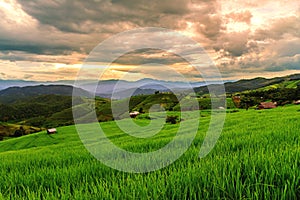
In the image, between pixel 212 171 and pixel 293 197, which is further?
pixel 212 171

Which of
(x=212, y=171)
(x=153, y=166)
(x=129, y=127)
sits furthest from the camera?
(x=129, y=127)

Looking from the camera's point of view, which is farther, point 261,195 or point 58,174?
point 58,174

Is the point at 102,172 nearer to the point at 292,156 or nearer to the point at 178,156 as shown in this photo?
the point at 178,156

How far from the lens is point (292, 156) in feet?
13.8

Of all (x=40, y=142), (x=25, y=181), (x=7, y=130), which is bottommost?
(x=7, y=130)

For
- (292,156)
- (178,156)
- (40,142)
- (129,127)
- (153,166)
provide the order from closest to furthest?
(292,156) < (153,166) < (178,156) < (129,127) < (40,142)

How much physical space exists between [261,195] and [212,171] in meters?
1.01

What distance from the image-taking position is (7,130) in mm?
167375

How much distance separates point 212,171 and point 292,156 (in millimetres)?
1465

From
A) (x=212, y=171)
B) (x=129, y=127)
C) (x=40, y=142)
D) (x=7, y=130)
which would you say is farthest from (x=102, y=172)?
(x=7, y=130)

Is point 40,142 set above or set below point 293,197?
below

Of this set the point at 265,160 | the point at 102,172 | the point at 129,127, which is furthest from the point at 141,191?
the point at 129,127

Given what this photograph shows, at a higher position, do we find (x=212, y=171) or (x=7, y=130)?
(x=212, y=171)

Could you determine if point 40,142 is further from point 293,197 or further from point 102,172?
point 293,197
